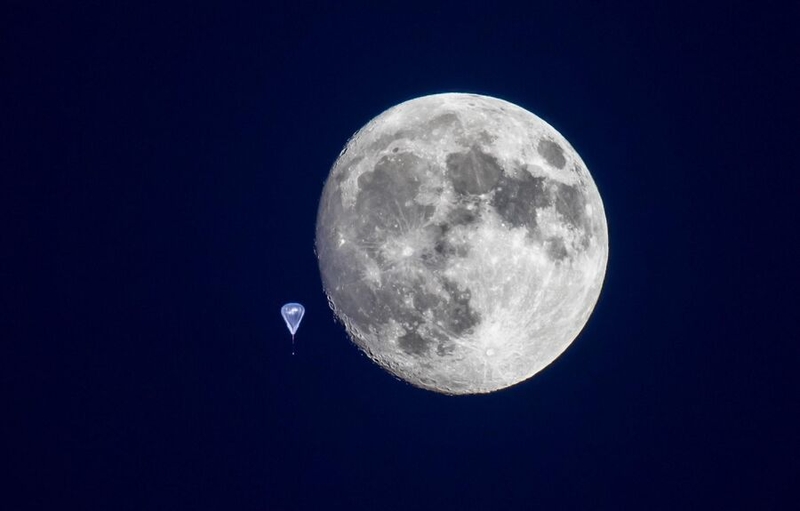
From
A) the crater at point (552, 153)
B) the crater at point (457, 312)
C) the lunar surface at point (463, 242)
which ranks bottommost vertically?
the crater at point (457, 312)

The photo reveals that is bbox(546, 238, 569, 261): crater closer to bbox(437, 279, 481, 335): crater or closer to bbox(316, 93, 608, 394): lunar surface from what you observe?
bbox(316, 93, 608, 394): lunar surface

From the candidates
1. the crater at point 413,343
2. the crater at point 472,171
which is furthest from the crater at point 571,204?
the crater at point 413,343

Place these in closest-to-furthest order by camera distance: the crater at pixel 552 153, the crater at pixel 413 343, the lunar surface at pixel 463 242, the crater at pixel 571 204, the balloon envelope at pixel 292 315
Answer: the lunar surface at pixel 463 242, the crater at pixel 571 204, the crater at pixel 413 343, the crater at pixel 552 153, the balloon envelope at pixel 292 315

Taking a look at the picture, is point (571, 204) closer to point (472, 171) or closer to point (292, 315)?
point (472, 171)

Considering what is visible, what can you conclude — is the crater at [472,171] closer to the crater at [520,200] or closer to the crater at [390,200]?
the crater at [520,200]

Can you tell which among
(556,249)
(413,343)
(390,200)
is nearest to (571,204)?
(556,249)

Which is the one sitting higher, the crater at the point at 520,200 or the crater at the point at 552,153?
the crater at the point at 552,153
